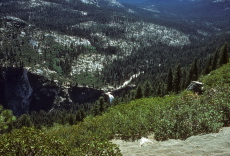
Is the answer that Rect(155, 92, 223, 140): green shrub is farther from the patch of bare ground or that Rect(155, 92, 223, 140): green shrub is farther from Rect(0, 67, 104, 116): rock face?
Rect(0, 67, 104, 116): rock face

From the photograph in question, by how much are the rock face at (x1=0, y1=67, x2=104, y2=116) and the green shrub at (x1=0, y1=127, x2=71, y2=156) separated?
605 feet

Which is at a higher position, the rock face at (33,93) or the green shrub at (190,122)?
the green shrub at (190,122)

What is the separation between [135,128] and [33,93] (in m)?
193

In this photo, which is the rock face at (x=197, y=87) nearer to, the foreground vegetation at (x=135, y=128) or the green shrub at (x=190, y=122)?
the foreground vegetation at (x=135, y=128)

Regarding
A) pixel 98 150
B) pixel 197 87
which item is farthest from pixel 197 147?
pixel 197 87

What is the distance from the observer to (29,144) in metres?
11.9

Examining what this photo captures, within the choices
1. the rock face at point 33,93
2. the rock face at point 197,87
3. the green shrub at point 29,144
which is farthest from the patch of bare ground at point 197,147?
the rock face at point 33,93

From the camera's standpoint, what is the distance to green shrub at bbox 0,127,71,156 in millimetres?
11205

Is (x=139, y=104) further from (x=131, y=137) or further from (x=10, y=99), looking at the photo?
(x=10, y=99)

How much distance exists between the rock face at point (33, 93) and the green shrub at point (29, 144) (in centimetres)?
18441

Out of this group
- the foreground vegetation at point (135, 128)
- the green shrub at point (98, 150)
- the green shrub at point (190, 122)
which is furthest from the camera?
the green shrub at point (190, 122)

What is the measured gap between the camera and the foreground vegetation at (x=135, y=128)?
12.0 meters

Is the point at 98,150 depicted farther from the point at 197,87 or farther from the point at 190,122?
the point at 197,87

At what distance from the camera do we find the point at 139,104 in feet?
114
